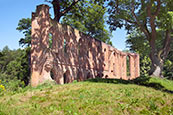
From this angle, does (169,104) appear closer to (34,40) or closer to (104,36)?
(34,40)

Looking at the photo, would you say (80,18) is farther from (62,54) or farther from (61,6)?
(62,54)

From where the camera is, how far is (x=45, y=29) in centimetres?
1548

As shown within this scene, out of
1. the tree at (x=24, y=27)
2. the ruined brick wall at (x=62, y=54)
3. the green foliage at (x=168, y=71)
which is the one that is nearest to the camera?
the ruined brick wall at (x=62, y=54)

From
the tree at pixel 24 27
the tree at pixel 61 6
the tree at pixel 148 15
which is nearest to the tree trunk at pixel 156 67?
the tree at pixel 148 15

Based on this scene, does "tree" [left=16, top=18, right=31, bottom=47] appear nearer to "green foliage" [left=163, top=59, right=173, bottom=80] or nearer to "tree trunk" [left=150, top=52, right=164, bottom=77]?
"tree trunk" [left=150, top=52, right=164, bottom=77]

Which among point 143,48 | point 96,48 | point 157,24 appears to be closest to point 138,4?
point 157,24

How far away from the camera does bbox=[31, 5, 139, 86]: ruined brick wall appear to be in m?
14.8

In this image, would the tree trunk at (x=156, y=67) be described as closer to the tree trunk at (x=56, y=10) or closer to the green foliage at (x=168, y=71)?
the tree trunk at (x=56, y=10)

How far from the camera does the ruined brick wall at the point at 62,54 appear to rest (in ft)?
48.6

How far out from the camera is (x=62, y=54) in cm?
1711

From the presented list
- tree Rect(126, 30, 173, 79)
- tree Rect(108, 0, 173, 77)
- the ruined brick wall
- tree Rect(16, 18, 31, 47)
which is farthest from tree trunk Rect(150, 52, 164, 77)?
tree Rect(16, 18, 31, 47)

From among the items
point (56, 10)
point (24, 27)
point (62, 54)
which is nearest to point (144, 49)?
point (62, 54)

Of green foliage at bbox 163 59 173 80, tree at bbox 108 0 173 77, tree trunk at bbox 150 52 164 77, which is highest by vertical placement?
tree at bbox 108 0 173 77

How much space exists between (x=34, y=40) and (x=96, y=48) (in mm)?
10824
